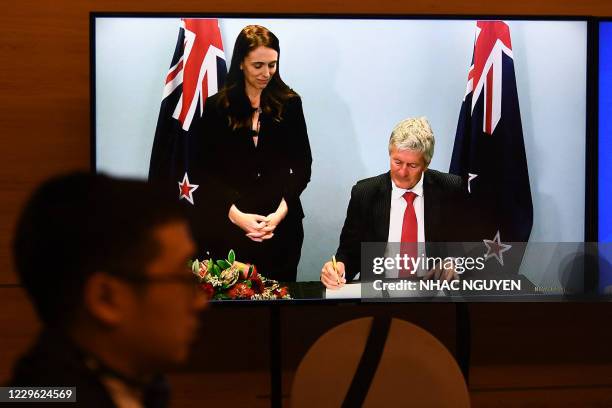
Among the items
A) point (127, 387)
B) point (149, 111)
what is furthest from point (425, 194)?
point (127, 387)

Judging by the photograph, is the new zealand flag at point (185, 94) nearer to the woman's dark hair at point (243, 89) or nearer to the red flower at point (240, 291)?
the woman's dark hair at point (243, 89)

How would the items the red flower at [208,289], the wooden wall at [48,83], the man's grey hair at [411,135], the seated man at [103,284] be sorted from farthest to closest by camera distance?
the wooden wall at [48,83] → the man's grey hair at [411,135] → the red flower at [208,289] → the seated man at [103,284]

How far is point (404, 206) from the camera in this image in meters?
3.35

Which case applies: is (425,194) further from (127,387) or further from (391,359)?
(127,387)

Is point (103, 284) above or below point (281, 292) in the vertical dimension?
above

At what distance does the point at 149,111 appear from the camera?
129 inches

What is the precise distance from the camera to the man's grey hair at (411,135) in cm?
333

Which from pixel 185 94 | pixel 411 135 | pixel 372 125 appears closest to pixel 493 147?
pixel 411 135

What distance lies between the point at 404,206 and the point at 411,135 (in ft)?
0.98

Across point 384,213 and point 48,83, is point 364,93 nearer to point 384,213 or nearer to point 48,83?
point 384,213

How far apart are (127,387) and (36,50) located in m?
2.82

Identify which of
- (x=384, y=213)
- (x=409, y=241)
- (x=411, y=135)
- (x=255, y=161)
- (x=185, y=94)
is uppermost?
(x=185, y=94)

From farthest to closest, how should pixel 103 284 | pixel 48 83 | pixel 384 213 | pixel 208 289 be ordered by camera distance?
pixel 48 83 < pixel 384 213 < pixel 208 289 < pixel 103 284

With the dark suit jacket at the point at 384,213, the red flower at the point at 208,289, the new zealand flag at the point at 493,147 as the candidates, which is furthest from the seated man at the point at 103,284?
the new zealand flag at the point at 493,147
